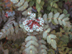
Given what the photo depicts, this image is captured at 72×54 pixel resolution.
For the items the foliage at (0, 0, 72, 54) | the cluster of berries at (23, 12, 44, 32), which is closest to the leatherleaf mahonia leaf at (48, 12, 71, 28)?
the foliage at (0, 0, 72, 54)

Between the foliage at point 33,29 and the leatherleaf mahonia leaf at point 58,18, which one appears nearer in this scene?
the foliage at point 33,29

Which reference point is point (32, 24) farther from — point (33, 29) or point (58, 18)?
point (58, 18)

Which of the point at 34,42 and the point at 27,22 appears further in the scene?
the point at 27,22

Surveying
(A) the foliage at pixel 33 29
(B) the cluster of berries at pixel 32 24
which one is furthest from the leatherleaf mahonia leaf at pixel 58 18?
(B) the cluster of berries at pixel 32 24

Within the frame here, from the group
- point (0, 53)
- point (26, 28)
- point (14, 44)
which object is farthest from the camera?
point (14, 44)

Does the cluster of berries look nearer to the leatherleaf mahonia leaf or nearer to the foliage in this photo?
the foliage

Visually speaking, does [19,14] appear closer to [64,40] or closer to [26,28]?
[26,28]

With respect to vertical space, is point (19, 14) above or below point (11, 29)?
above

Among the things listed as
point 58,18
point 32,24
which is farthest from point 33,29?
point 58,18

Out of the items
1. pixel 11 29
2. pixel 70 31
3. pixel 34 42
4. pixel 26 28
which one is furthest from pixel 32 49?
pixel 70 31

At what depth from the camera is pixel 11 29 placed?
0.98 meters

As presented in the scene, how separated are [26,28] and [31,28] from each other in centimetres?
7

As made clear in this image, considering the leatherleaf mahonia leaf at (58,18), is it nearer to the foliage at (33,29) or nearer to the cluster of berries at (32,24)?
the foliage at (33,29)

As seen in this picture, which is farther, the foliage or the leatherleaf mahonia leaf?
the leatherleaf mahonia leaf
